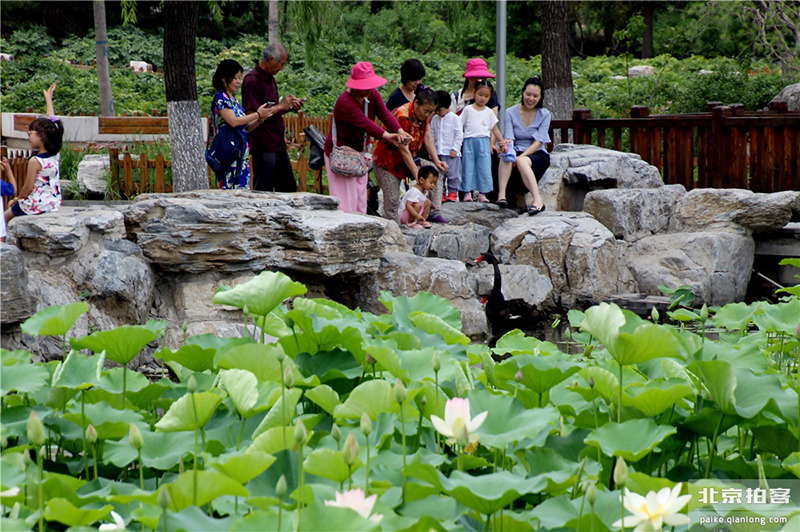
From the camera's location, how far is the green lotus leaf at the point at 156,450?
143 centimetres

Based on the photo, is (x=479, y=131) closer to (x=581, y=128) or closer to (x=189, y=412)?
(x=581, y=128)

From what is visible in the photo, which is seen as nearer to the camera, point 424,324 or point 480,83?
point 424,324

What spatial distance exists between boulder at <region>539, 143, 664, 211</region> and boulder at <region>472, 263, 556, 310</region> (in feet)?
5.72

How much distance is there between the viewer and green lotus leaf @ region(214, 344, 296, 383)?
1.64 meters

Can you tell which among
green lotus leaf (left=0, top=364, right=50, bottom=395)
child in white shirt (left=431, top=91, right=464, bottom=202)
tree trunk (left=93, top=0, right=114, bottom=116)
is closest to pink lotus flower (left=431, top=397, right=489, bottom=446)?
green lotus leaf (left=0, top=364, right=50, bottom=395)

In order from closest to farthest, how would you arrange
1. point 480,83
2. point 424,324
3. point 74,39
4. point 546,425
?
point 546,425
point 424,324
point 480,83
point 74,39

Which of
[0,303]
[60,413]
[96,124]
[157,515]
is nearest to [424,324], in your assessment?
[60,413]

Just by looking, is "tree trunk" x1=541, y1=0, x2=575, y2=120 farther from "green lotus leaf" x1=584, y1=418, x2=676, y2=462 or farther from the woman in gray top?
"green lotus leaf" x1=584, y1=418, x2=676, y2=462

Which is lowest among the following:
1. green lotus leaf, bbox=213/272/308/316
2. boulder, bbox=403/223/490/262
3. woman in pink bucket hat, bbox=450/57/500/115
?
boulder, bbox=403/223/490/262

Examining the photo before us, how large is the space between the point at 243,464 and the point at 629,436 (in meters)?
0.63

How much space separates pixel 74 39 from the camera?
26.7 metres

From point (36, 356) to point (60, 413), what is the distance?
3949 millimetres

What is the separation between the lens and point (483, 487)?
1186 mm

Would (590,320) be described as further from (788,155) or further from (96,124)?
(96,124)
